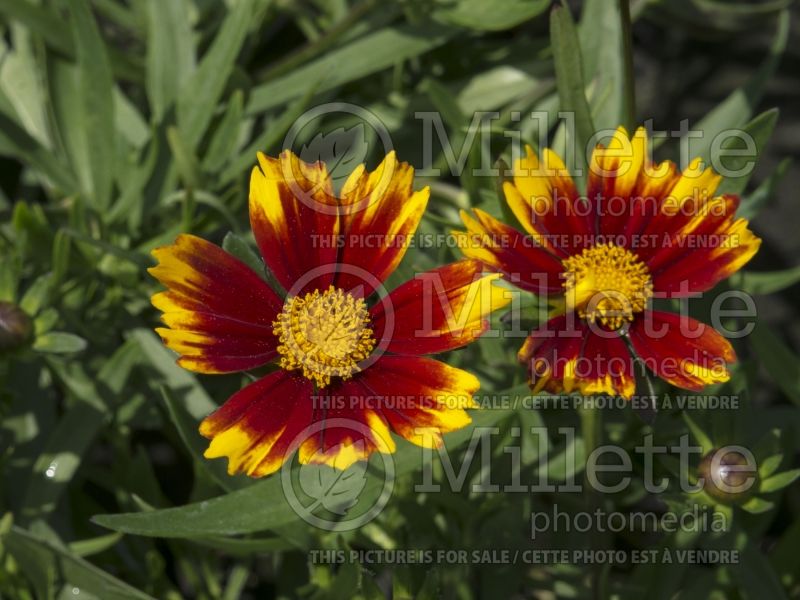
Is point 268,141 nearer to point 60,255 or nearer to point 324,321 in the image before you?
point 60,255

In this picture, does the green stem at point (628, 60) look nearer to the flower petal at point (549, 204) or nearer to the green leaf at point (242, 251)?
the flower petal at point (549, 204)

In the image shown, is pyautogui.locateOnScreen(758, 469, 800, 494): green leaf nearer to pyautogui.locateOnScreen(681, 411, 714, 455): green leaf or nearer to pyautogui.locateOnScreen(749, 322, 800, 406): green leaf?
pyautogui.locateOnScreen(681, 411, 714, 455): green leaf

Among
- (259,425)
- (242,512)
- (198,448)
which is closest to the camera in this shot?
(259,425)

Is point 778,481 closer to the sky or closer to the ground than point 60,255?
closer to the ground

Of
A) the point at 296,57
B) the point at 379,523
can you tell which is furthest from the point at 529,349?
the point at 296,57

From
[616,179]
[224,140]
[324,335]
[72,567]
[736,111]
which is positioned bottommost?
[72,567]

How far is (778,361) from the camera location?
1655mm

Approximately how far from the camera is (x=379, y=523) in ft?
5.17

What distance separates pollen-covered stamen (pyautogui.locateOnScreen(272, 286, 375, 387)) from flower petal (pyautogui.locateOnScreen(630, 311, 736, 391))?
0.33 metres

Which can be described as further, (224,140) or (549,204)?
(224,140)

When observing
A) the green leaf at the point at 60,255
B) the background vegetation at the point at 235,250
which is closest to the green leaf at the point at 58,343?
the background vegetation at the point at 235,250

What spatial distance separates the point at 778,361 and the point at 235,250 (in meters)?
0.86

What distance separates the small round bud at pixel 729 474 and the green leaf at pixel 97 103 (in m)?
1.03

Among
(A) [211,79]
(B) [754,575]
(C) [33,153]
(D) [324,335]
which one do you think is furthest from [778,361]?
(C) [33,153]
